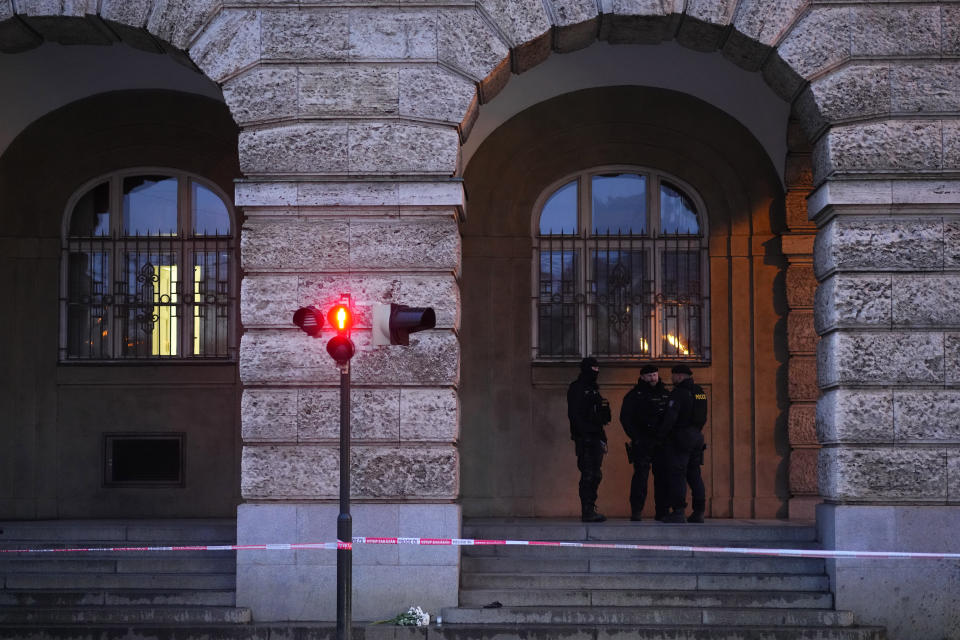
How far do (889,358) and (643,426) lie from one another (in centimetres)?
305

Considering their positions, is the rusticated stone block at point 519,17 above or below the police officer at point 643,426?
above

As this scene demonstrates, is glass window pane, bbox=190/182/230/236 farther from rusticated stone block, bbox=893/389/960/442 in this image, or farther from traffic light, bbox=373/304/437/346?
rusticated stone block, bbox=893/389/960/442

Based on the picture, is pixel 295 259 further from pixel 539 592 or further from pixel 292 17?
pixel 539 592

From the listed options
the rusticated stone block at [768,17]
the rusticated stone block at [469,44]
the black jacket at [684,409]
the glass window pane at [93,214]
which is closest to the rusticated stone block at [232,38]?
the rusticated stone block at [469,44]

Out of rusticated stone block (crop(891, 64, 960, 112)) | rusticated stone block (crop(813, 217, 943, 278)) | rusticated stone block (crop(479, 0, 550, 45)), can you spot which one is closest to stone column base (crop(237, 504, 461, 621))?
rusticated stone block (crop(813, 217, 943, 278))

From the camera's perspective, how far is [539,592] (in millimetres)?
11383

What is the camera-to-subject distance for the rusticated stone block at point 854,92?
441 inches

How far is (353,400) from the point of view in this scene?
37.0ft

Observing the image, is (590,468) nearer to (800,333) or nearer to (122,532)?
(800,333)

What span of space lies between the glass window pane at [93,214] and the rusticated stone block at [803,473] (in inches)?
326

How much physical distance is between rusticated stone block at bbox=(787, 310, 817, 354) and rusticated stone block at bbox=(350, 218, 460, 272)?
4.90 meters

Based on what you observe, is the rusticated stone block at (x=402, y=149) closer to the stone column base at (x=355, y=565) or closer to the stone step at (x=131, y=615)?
the stone column base at (x=355, y=565)

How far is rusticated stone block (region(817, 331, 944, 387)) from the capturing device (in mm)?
11125

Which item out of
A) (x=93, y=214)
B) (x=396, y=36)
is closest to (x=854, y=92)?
(x=396, y=36)
